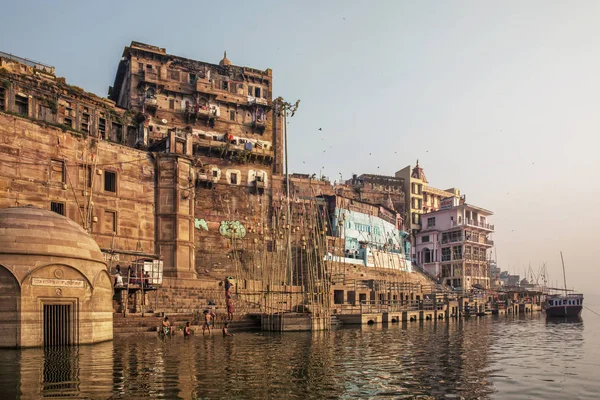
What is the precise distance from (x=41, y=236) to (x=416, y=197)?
3494 inches

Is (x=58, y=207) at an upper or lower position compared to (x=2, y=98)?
lower

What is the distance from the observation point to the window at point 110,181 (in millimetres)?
48094

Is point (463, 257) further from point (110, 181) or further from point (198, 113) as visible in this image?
point (110, 181)

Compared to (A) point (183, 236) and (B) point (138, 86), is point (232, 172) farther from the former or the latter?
(A) point (183, 236)

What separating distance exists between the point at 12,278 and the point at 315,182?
211 ft

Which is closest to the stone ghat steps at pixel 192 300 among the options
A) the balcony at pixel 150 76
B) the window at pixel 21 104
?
the window at pixel 21 104

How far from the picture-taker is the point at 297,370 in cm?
2188

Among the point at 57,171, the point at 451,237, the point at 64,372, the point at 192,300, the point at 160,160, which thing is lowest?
the point at 64,372

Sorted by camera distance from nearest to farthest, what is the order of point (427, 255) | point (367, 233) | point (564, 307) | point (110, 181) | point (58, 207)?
point (58, 207), point (110, 181), point (564, 307), point (367, 233), point (427, 255)

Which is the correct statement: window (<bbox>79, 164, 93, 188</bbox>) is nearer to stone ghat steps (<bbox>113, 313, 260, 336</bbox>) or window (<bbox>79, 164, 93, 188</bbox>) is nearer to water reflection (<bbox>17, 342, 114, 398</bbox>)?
stone ghat steps (<bbox>113, 313, 260, 336</bbox>)

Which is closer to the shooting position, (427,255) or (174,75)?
(174,75)

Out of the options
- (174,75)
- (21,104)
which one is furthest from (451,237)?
(21,104)

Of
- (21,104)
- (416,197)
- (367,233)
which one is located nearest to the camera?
(21,104)

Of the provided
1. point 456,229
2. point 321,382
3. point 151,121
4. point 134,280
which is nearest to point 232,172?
point 151,121
